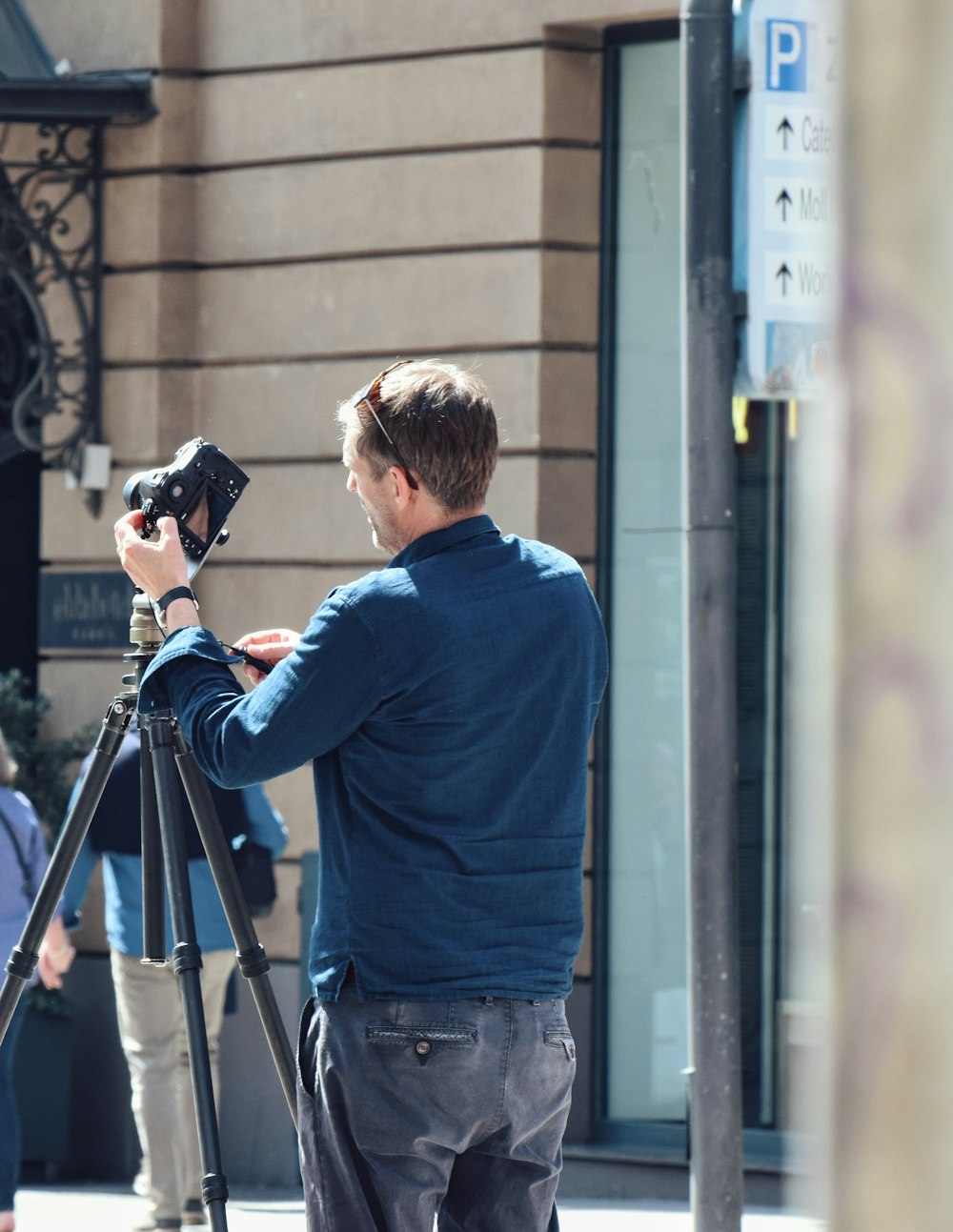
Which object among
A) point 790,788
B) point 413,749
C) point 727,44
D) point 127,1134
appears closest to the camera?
point 413,749

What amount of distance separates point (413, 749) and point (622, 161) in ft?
16.8

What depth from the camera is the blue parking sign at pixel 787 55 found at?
12.6 ft

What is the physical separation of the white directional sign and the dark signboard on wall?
175 inches

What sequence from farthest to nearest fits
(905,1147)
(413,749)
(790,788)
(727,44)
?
1. (790,788)
2. (727,44)
3. (413,749)
4. (905,1147)

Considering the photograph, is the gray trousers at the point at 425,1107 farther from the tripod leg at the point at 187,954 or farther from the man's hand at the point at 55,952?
the man's hand at the point at 55,952

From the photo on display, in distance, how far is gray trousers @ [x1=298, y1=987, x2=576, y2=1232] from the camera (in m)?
2.56

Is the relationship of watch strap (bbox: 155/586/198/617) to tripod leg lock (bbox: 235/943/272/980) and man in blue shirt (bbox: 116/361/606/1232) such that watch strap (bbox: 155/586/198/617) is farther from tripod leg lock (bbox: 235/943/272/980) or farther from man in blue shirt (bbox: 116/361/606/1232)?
tripod leg lock (bbox: 235/943/272/980)

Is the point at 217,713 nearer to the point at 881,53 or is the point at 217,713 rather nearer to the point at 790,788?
the point at 881,53

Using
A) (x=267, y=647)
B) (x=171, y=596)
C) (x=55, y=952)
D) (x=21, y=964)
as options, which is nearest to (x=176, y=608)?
(x=171, y=596)

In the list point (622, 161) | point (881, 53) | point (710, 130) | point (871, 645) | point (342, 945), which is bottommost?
point (342, 945)

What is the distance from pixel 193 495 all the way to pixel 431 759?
2.69ft

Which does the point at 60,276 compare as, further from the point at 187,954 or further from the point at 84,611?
the point at 187,954

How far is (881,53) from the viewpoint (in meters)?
0.71

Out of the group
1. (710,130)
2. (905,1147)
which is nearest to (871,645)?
Answer: (905,1147)
